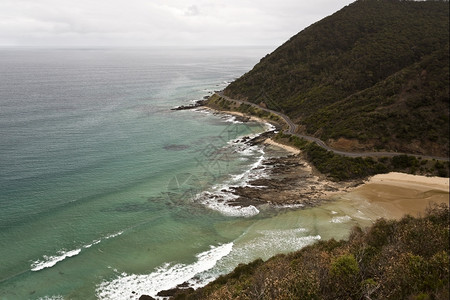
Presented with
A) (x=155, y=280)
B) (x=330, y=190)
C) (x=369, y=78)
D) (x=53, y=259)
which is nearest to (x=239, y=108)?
(x=369, y=78)

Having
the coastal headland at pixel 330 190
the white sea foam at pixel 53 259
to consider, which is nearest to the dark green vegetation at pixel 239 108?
the coastal headland at pixel 330 190

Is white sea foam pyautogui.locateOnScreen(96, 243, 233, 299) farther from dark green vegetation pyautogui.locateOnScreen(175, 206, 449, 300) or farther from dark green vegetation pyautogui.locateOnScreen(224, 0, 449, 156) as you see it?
dark green vegetation pyautogui.locateOnScreen(224, 0, 449, 156)

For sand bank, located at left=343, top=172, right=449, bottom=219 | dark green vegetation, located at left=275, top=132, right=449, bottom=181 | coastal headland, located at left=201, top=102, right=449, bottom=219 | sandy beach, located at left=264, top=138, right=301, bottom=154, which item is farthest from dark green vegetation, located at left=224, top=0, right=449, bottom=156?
sandy beach, located at left=264, top=138, right=301, bottom=154

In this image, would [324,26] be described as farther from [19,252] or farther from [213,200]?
[19,252]

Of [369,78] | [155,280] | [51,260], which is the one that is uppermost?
[369,78]

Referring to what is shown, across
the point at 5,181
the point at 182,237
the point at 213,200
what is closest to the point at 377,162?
the point at 213,200

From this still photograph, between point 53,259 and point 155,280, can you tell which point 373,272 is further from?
point 53,259
